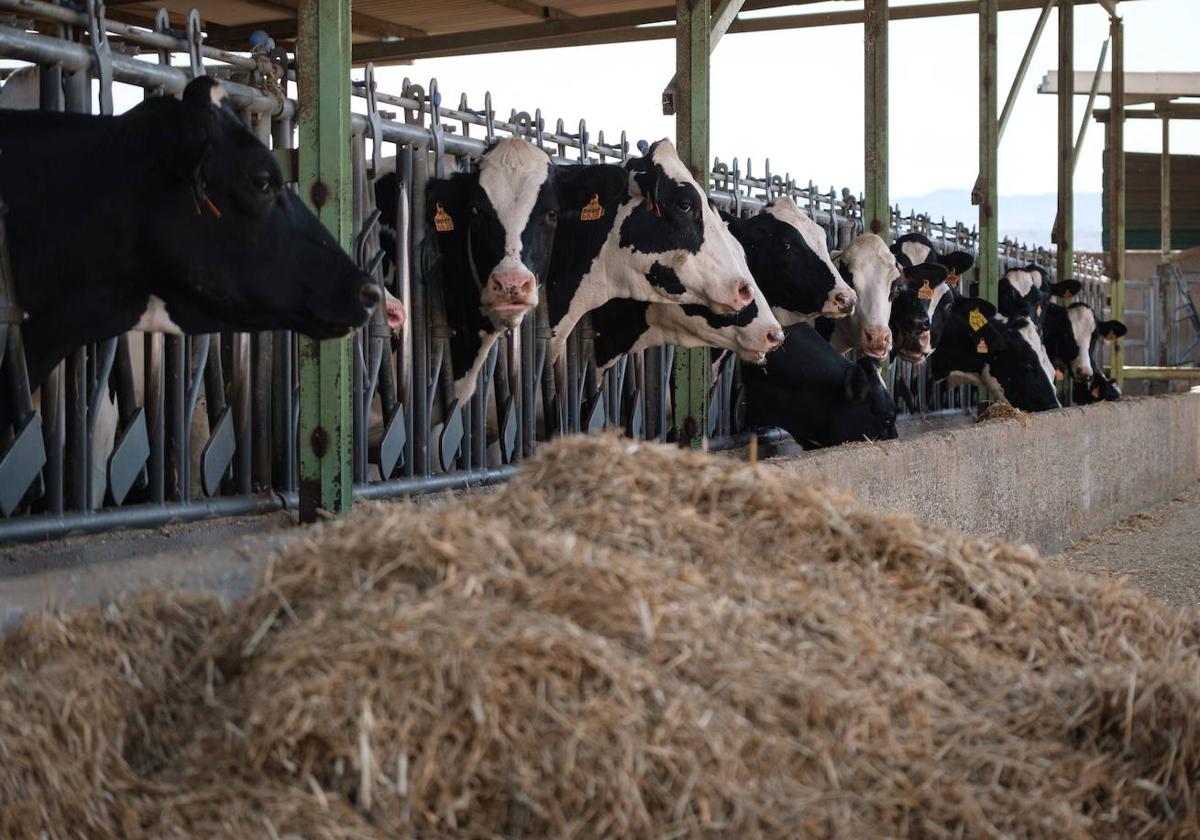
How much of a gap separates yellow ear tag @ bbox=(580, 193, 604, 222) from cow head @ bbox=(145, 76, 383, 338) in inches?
104

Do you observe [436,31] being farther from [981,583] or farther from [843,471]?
[981,583]

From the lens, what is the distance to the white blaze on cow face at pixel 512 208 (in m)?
6.10

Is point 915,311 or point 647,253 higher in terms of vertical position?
point 647,253

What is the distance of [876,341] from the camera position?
9984 mm

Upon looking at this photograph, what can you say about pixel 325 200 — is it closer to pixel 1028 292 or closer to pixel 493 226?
pixel 493 226

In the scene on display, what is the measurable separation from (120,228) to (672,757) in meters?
2.64

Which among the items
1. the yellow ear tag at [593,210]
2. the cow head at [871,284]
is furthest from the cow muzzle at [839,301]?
the yellow ear tag at [593,210]

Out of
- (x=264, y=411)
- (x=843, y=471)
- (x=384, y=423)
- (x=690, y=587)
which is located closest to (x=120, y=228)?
(x=264, y=411)

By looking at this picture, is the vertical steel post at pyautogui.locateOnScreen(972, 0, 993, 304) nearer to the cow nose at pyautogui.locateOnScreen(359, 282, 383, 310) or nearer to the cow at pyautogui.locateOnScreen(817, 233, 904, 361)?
the cow at pyautogui.locateOnScreen(817, 233, 904, 361)

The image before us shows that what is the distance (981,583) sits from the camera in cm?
332

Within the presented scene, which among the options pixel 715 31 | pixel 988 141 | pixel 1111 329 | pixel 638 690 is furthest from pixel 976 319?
pixel 638 690

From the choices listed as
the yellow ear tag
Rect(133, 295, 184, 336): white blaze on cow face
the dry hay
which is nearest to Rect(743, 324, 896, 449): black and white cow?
the yellow ear tag

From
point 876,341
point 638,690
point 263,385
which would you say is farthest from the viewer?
point 876,341

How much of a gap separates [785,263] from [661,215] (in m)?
1.92
